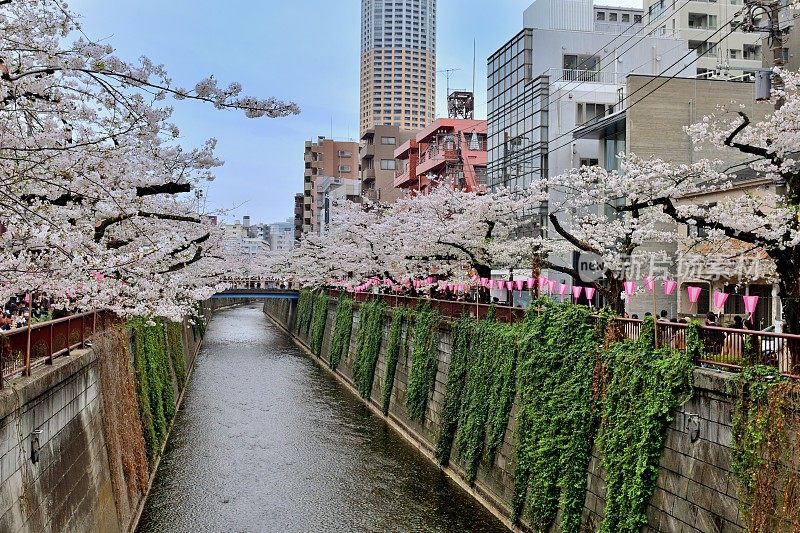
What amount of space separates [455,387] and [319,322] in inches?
1323

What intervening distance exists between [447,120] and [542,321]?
41.2m

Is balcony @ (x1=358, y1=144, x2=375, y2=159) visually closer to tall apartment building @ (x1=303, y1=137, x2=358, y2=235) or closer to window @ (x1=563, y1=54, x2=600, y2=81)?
tall apartment building @ (x1=303, y1=137, x2=358, y2=235)

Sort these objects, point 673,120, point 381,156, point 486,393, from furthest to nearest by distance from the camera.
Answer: point 381,156 → point 673,120 → point 486,393

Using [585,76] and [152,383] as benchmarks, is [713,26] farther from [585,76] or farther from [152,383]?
[152,383]

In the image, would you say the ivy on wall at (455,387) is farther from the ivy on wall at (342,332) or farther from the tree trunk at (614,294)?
the ivy on wall at (342,332)

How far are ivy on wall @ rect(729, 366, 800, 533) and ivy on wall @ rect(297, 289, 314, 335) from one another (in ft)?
175

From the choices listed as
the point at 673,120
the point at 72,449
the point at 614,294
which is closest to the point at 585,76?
the point at 673,120

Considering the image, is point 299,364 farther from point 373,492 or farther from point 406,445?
point 373,492

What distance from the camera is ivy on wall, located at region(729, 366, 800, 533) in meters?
9.56

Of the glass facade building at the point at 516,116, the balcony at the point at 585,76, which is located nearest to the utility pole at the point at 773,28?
the glass facade building at the point at 516,116

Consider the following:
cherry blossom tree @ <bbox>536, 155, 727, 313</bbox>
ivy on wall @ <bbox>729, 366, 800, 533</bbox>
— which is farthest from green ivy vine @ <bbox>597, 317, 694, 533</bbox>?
cherry blossom tree @ <bbox>536, 155, 727, 313</bbox>

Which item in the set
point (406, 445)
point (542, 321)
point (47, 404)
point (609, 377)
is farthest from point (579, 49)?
point (47, 404)

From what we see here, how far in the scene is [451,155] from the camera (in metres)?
51.9

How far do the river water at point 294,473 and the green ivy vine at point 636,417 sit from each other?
5678 millimetres
